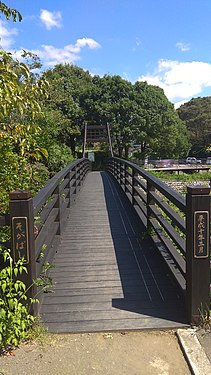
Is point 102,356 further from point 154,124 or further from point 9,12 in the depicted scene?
point 154,124

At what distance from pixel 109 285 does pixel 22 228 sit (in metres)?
1.22

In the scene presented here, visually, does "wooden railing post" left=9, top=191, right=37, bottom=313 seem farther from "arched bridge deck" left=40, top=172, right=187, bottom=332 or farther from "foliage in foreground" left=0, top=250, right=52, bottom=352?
A: "arched bridge deck" left=40, top=172, right=187, bottom=332

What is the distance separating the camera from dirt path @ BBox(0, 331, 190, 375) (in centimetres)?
211

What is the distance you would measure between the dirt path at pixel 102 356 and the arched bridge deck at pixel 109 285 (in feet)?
0.37

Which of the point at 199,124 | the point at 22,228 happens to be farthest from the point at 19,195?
the point at 199,124

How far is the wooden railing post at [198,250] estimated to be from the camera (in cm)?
251

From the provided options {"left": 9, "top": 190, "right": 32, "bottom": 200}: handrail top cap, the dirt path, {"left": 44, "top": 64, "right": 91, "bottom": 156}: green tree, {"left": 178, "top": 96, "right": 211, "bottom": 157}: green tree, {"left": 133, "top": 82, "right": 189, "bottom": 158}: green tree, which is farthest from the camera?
{"left": 178, "top": 96, "right": 211, "bottom": 157}: green tree

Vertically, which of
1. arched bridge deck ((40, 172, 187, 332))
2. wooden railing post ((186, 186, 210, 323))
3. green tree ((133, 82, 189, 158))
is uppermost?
green tree ((133, 82, 189, 158))

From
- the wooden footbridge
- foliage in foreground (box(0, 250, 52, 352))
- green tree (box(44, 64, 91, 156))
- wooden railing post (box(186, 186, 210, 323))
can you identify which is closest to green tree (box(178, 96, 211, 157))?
green tree (box(44, 64, 91, 156))

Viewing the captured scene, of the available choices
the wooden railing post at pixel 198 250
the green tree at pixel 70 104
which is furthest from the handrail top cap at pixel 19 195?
the green tree at pixel 70 104

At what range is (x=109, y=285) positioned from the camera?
332cm

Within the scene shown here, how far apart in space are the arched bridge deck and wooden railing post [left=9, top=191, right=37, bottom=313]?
555 millimetres

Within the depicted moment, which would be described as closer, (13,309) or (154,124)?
(13,309)

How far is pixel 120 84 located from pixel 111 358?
1346 inches
